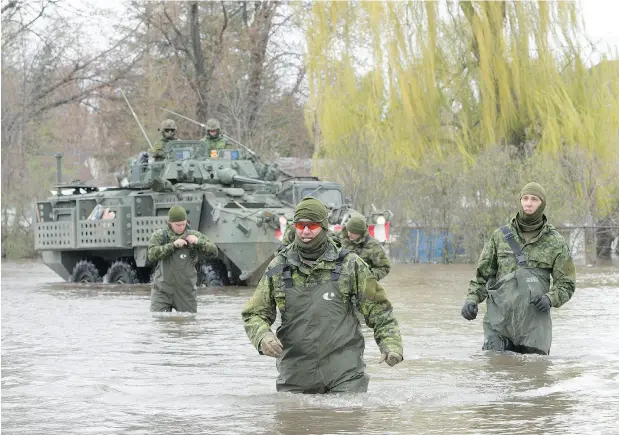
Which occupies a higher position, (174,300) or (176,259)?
(176,259)

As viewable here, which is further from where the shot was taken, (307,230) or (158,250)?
(158,250)

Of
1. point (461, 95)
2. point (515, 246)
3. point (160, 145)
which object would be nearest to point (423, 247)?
point (461, 95)

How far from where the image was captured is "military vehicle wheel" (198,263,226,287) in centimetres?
2412

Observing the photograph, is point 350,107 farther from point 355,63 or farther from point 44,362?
point 44,362

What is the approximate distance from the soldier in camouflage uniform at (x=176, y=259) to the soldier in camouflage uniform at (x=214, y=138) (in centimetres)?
1065

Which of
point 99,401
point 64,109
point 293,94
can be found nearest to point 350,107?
point 293,94

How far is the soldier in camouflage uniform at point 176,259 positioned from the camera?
1559cm

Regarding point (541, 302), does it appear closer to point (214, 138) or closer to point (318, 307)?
point (318, 307)

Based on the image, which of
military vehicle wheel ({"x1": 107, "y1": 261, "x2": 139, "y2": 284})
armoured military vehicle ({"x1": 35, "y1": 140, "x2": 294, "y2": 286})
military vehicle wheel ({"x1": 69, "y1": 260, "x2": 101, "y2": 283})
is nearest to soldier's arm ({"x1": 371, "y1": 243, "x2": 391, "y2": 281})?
armoured military vehicle ({"x1": 35, "y1": 140, "x2": 294, "y2": 286})

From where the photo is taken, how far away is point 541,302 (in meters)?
10.6

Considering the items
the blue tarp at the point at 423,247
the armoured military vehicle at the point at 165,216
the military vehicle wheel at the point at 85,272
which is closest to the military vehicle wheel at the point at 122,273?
the armoured military vehicle at the point at 165,216

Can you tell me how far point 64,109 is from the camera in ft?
239

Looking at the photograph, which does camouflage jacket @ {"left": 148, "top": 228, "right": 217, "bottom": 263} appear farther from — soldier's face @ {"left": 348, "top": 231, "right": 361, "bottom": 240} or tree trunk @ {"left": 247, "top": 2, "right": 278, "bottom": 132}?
tree trunk @ {"left": 247, "top": 2, "right": 278, "bottom": 132}

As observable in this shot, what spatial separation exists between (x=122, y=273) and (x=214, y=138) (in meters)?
3.35
